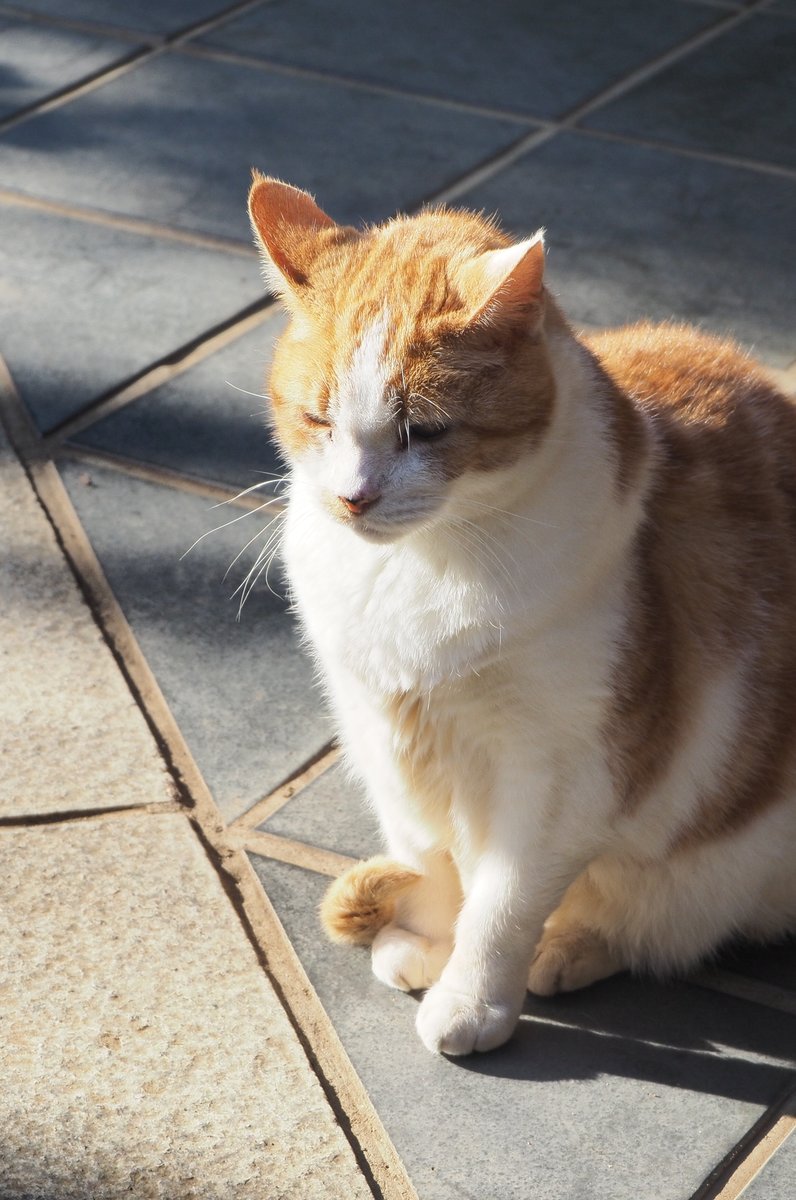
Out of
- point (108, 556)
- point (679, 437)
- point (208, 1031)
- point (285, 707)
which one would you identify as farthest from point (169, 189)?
point (208, 1031)

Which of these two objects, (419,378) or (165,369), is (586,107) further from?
(419,378)

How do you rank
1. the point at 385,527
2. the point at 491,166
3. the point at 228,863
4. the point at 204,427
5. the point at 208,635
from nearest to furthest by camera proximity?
the point at 385,527 < the point at 228,863 < the point at 208,635 < the point at 204,427 < the point at 491,166

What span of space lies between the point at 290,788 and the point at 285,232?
3.74 ft

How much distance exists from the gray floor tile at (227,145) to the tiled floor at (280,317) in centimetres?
1

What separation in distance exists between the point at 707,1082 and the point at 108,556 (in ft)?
6.01

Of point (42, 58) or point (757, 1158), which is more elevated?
point (757, 1158)

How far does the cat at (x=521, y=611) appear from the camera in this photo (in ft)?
6.52

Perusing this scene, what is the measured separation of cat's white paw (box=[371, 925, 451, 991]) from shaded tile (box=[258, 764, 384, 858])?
279 millimetres

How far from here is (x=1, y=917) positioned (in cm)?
245

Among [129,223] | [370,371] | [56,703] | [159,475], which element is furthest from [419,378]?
[129,223]

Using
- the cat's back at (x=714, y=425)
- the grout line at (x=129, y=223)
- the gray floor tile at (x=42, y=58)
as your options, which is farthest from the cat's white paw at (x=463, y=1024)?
the gray floor tile at (x=42, y=58)

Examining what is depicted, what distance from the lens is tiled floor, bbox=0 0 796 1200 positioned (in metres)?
2.23

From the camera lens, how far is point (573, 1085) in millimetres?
2260

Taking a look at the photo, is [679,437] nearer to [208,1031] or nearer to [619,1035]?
[619,1035]
